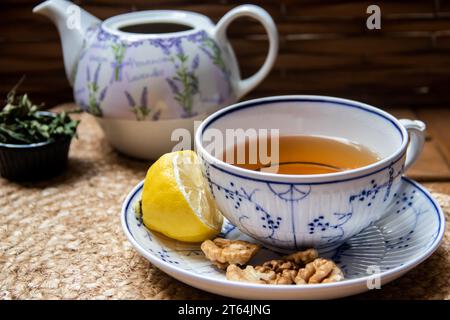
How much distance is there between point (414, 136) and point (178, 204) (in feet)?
0.90

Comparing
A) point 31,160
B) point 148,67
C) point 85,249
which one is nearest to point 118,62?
point 148,67

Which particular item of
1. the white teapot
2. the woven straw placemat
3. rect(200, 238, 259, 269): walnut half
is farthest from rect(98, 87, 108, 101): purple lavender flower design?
rect(200, 238, 259, 269): walnut half

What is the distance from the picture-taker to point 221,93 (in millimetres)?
917

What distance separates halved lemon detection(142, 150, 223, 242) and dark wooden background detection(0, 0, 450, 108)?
1.65ft

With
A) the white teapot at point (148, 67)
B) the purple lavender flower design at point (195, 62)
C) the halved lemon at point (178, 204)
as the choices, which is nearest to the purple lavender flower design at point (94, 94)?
the white teapot at point (148, 67)

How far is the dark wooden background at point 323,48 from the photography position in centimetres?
112

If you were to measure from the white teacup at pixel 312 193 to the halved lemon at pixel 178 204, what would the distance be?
0.04 metres

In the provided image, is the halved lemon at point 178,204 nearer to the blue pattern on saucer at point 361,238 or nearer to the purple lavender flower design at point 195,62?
the blue pattern on saucer at point 361,238

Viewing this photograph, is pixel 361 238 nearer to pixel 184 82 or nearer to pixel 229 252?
pixel 229 252

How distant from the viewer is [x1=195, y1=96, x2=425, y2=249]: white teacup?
569 mm

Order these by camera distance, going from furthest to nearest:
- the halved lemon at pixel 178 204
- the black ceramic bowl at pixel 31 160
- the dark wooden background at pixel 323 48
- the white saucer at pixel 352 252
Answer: the dark wooden background at pixel 323 48 < the black ceramic bowl at pixel 31 160 < the halved lemon at pixel 178 204 < the white saucer at pixel 352 252

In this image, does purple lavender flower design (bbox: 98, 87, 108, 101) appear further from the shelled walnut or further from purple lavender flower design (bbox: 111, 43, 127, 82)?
the shelled walnut
